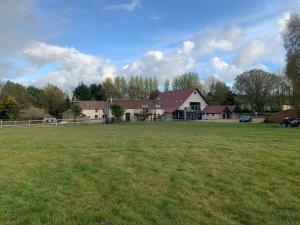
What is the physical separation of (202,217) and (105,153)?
8.22m

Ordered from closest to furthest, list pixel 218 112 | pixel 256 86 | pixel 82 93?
pixel 256 86 < pixel 218 112 < pixel 82 93

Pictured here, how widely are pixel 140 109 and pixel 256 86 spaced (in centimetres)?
2991

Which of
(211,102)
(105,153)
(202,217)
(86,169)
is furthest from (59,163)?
(211,102)

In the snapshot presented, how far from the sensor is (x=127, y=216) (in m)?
5.68

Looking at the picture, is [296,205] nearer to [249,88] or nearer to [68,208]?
[68,208]

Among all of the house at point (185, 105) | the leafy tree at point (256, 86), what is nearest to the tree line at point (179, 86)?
the leafy tree at point (256, 86)

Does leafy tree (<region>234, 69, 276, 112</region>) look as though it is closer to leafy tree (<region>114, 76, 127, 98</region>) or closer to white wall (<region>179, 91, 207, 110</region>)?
white wall (<region>179, 91, 207, 110</region>)

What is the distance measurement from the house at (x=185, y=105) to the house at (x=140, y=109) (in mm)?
3498

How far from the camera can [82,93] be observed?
3994 inches

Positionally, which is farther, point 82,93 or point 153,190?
point 82,93

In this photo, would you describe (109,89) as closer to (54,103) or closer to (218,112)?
(54,103)

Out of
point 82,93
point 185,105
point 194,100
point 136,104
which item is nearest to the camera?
point 136,104

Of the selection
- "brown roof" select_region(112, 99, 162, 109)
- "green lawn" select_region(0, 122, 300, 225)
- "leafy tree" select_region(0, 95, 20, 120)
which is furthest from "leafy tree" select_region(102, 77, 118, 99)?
"green lawn" select_region(0, 122, 300, 225)

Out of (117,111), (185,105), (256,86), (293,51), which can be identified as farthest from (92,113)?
(293,51)
